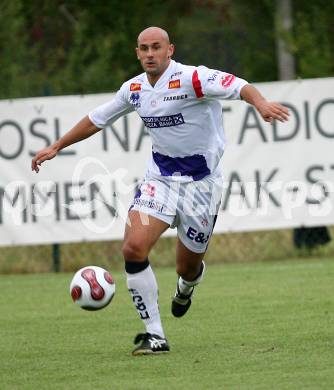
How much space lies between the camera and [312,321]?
9.20 meters

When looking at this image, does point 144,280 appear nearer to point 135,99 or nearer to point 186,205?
point 186,205

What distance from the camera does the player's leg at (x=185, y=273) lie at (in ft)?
28.7

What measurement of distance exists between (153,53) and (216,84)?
485mm

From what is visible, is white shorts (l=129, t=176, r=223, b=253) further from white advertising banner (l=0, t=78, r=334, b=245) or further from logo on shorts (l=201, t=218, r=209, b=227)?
white advertising banner (l=0, t=78, r=334, b=245)

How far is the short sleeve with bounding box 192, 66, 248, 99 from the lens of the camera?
7691 mm

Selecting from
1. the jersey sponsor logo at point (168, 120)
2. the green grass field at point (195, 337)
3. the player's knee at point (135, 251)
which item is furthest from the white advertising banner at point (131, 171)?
the player's knee at point (135, 251)

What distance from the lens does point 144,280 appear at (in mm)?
7934

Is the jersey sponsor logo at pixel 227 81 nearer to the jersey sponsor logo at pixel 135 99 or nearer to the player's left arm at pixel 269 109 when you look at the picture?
the player's left arm at pixel 269 109

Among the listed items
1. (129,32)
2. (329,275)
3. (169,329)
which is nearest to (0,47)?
(129,32)

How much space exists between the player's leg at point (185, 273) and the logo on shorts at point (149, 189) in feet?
1.83

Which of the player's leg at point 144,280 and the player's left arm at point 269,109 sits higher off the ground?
the player's left arm at point 269,109

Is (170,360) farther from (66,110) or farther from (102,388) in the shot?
(66,110)

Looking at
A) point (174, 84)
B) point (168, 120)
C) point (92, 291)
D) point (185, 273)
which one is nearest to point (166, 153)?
point (168, 120)

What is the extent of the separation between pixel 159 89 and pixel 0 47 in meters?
11.2
